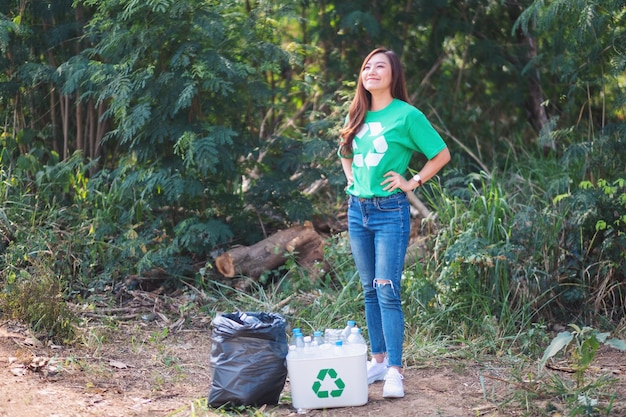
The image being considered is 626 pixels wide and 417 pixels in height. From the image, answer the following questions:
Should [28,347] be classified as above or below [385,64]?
below

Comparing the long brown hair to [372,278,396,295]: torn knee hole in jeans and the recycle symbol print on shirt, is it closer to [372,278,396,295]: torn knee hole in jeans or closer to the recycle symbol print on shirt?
the recycle symbol print on shirt

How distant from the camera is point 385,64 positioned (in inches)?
178

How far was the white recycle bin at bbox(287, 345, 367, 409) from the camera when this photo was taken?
4.25 metres

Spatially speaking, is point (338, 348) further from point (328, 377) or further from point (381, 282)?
point (381, 282)

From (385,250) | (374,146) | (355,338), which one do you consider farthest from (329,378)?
(374,146)

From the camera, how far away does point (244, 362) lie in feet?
14.1

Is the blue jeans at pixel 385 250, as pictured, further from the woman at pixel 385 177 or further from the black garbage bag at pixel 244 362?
the black garbage bag at pixel 244 362

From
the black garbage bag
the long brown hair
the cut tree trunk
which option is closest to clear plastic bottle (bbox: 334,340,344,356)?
the black garbage bag

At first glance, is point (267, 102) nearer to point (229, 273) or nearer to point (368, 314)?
point (229, 273)

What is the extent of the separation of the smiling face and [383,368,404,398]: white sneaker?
1.66 meters

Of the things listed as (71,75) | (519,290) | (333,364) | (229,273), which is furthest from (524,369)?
(71,75)

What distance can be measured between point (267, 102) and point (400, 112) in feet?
9.55

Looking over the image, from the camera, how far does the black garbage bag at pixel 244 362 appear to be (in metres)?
4.29

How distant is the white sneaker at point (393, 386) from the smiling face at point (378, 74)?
5.45 feet
